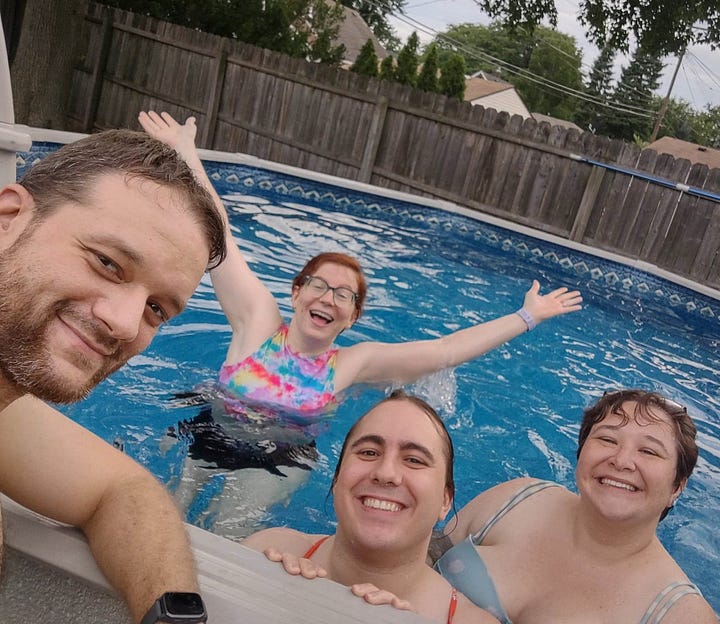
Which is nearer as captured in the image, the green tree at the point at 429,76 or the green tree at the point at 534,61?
the green tree at the point at 429,76

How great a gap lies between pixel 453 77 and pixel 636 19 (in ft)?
28.4

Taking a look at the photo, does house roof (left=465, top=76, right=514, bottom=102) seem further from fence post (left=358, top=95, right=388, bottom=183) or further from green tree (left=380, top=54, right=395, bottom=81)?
fence post (left=358, top=95, right=388, bottom=183)

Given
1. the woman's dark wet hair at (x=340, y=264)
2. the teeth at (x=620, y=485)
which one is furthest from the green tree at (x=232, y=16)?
the teeth at (x=620, y=485)

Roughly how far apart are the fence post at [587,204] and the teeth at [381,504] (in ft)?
29.8

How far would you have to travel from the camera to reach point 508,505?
→ 253 cm

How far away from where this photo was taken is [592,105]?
62656mm

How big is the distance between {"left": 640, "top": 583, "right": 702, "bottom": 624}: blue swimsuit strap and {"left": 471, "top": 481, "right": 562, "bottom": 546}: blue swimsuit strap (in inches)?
21.9

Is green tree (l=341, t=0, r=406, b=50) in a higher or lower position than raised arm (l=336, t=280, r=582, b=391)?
higher

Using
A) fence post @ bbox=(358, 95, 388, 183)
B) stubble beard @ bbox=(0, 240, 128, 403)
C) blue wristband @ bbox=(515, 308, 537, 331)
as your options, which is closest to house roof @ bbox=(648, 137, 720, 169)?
fence post @ bbox=(358, 95, 388, 183)

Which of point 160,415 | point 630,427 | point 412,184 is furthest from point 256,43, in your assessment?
point 630,427

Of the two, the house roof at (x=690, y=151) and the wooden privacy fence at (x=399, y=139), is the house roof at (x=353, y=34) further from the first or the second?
the wooden privacy fence at (x=399, y=139)

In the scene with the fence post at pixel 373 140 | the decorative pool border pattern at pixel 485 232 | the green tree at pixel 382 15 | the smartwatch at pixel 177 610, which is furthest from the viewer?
the green tree at pixel 382 15

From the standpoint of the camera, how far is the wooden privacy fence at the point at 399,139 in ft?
32.8

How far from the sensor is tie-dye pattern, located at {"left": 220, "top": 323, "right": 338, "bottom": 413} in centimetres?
361
